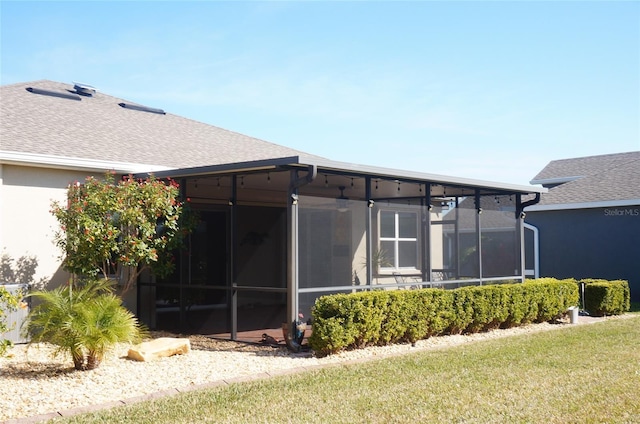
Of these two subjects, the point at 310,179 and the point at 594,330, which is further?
the point at 594,330

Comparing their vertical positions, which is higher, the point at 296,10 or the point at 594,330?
the point at 296,10

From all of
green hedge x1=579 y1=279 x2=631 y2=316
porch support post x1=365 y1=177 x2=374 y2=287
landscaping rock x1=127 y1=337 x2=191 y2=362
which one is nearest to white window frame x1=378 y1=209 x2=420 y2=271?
porch support post x1=365 y1=177 x2=374 y2=287

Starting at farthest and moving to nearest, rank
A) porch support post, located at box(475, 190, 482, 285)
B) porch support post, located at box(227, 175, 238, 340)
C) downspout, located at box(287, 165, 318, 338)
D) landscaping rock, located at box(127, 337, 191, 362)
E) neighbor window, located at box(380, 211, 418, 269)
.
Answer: porch support post, located at box(475, 190, 482, 285) < neighbor window, located at box(380, 211, 418, 269) < porch support post, located at box(227, 175, 238, 340) < downspout, located at box(287, 165, 318, 338) < landscaping rock, located at box(127, 337, 191, 362)

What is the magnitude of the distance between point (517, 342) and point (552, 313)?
3.14 meters

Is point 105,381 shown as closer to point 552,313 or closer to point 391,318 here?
point 391,318

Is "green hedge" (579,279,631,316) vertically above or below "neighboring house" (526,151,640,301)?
below

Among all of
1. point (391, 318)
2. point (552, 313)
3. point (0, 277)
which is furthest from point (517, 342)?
point (0, 277)

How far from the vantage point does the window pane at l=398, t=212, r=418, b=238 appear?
447 inches

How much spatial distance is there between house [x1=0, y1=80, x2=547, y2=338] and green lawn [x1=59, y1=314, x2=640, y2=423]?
2093 mm

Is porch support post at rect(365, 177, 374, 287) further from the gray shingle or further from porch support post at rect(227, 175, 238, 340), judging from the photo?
the gray shingle

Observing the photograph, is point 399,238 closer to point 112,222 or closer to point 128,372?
point 112,222

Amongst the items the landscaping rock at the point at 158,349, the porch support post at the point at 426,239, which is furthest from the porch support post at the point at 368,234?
the landscaping rock at the point at 158,349

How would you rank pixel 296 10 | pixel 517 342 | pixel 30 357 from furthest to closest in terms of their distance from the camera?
pixel 296 10
pixel 517 342
pixel 30 357

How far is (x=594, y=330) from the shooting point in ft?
39.2
